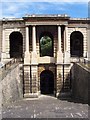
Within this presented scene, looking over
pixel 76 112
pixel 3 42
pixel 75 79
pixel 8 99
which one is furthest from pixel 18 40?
pixel 76 112

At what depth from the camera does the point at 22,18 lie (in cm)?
3706

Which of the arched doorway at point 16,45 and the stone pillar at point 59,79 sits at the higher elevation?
the arched doorway at point 16,45

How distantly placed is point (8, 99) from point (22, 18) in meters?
12.4

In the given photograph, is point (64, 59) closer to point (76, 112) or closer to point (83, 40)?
point (83, 40)

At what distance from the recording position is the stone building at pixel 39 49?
118ft

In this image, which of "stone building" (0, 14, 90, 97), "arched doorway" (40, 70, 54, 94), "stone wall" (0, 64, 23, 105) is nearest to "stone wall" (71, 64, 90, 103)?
"stone building" (0, 14, 90, 97)

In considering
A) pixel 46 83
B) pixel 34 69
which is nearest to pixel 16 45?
pixel 34 69

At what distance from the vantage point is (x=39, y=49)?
3778 centimetres

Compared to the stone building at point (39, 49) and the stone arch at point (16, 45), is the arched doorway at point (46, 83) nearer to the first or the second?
the stone building at point (39, 49)

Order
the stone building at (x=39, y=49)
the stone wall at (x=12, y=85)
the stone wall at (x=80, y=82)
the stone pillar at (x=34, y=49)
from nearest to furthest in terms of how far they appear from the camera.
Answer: the stone wall at (x=12, y=85), the stone wall at (x=80, y=82), the stone pillar at (x=34, y=49), the stone building at (x=39, y=49)

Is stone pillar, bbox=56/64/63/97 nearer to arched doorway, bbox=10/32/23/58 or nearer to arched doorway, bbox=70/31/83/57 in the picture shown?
arched doorway, bbox=70/31/83/57

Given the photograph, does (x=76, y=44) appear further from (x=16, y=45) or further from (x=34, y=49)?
(x=16, y=45)

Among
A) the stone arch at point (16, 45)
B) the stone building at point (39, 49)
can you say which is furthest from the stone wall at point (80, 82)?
the stone arch at point (16, 45)

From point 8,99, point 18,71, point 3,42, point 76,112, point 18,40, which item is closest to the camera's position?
point 76,112
